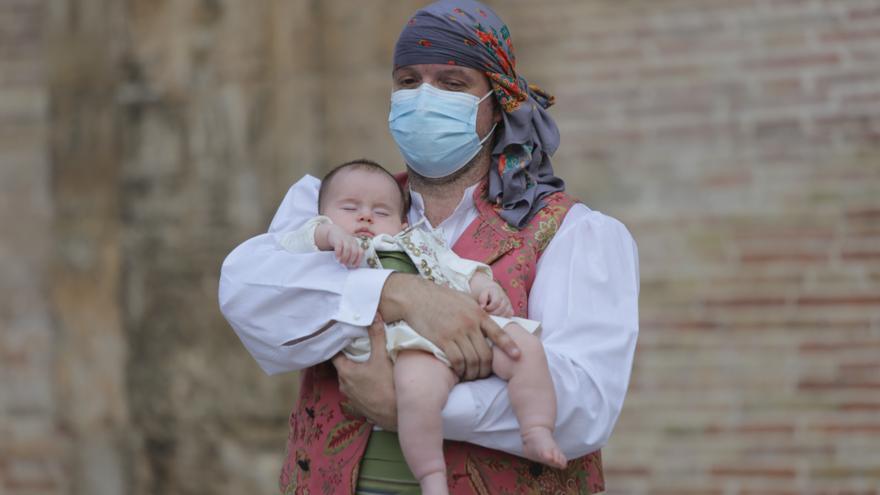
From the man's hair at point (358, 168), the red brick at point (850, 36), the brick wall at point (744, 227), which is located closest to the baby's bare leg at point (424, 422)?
the man's hair at point (358, 168)

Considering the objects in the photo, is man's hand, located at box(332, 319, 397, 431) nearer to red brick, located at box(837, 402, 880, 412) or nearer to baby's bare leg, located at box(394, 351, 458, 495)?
baby's bare leg, located at box(394, 351, 458, 495)

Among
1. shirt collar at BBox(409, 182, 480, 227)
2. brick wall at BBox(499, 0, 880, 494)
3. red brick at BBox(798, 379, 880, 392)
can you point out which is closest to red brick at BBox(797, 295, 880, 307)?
brick wall at BBox(499, 0, 880, 494)

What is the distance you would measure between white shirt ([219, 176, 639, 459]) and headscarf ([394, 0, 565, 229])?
140mm

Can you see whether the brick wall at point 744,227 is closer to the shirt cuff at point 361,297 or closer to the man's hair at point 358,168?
the man's hair at point 358,168

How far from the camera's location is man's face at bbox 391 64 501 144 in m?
2.99

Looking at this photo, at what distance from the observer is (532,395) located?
2.64 meters

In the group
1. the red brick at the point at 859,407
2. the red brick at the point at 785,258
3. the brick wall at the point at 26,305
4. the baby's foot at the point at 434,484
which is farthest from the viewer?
the brick wall at the point at 26,305

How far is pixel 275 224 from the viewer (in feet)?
10.1

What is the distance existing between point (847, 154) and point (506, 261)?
8.51 feet

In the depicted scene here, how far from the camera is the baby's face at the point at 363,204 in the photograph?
291 cm

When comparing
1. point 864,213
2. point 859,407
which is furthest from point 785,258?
point 859,407

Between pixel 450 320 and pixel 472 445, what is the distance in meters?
0.28

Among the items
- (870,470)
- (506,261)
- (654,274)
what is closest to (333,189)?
(506,261)

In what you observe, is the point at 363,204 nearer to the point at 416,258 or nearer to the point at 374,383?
the point at 416,258
